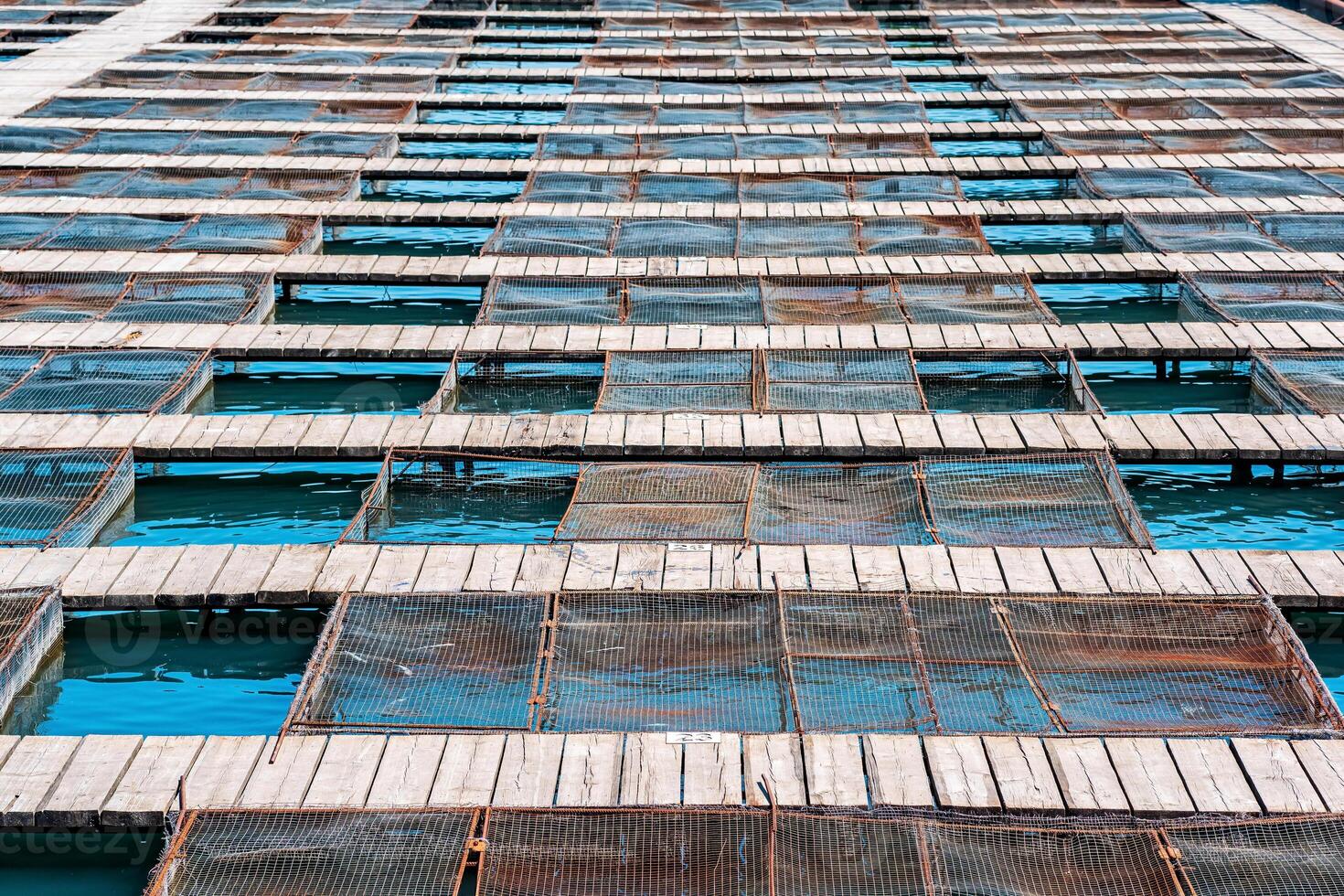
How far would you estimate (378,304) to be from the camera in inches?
773

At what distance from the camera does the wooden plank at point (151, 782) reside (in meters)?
8.74

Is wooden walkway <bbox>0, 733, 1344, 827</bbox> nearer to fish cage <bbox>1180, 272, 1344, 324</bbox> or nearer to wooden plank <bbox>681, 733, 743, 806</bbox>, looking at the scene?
wooden plank <bbox>681, 733, 743, 806</bbox>

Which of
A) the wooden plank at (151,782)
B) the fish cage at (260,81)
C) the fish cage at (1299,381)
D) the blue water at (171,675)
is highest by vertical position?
the wooden plank at (151,782)

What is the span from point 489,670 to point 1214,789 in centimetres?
512

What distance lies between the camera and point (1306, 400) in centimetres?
1457

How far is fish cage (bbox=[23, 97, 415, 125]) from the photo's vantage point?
26.0 m

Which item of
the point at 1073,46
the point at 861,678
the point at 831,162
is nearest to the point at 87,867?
the point at 861,678

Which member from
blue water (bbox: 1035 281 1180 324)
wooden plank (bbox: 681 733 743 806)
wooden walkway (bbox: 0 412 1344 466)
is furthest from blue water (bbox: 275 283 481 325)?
wooden plank (bbox: 681 733 743 806)

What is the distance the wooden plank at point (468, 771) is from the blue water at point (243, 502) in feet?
15.1

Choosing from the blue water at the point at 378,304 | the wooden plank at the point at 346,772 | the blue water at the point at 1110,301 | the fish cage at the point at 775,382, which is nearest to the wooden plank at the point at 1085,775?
the wooden plank at the point at 346,772

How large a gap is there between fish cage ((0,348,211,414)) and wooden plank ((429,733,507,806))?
705 cm

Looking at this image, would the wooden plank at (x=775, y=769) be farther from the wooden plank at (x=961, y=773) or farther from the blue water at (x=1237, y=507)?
the blue water at (x=1237, y=507)

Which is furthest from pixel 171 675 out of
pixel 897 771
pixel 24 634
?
pixel 897 771

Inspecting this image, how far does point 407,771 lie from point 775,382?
7.26 meters
